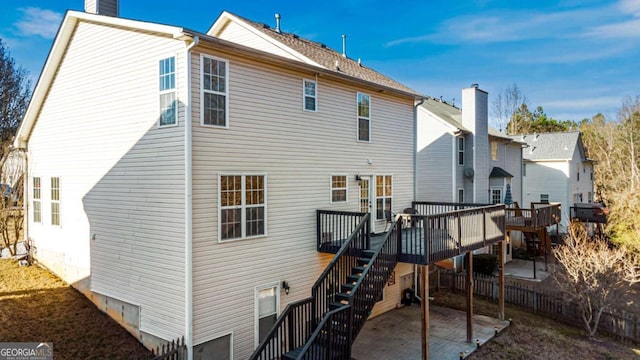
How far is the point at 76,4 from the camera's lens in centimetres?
1296

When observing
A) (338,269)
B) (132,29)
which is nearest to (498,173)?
(338,269)

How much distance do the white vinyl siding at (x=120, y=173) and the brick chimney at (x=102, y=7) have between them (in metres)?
0.74

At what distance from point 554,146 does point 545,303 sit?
20.3 meters

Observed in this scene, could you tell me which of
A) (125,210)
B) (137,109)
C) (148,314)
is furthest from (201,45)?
(148,314)

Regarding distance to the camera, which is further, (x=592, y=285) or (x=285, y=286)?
(x=592, y=285)

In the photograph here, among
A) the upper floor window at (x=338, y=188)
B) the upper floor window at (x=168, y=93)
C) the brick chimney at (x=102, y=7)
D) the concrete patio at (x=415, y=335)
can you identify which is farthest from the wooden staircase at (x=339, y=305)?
the brick chimney at (x=102, y=7)

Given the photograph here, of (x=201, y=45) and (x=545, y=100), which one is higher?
(x=545, y=100)

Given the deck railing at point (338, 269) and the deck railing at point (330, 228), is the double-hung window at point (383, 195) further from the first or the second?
the deck railing at point (338, 269)

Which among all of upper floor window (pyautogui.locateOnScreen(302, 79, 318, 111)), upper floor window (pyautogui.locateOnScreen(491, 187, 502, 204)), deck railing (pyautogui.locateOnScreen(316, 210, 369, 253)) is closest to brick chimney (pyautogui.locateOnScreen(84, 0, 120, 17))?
upper floor window (pyautogui.locateOnScreen(302, 79, 318, 111))

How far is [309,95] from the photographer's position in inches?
436

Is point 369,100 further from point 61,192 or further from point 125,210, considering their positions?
point 61,192

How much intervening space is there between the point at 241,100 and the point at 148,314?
18.2 feet

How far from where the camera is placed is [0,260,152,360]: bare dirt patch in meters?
8.64

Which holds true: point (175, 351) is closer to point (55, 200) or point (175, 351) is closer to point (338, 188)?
point (338, 188)
